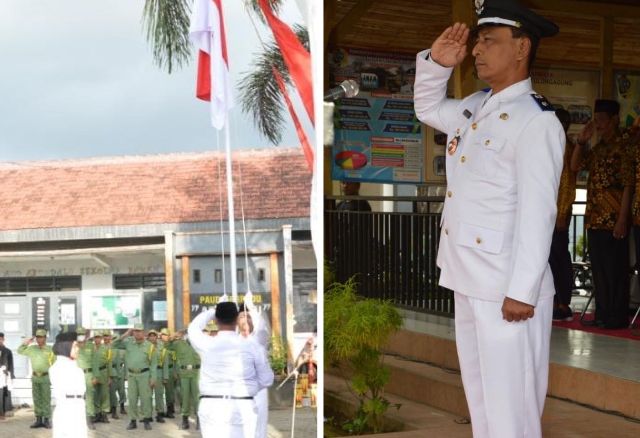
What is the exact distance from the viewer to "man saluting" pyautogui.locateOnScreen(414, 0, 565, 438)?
339cm

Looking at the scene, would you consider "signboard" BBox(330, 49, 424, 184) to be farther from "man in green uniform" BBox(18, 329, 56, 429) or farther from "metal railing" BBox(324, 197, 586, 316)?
"man in green uniform" BBox(18, 329, 56, 429)

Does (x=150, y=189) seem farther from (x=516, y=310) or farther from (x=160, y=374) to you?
(x=516, y=310)

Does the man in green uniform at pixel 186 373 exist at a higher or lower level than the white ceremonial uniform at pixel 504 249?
lower

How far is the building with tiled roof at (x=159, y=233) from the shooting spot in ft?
12.9

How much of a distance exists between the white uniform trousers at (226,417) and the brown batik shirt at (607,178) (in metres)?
4.10

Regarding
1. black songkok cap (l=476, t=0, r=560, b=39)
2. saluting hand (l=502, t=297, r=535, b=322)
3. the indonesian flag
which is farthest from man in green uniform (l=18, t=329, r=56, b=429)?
black songkok cap (l=476, t=0, r=560, b=39)

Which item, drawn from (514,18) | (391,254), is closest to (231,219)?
(514,18)

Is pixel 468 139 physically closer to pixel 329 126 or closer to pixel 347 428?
pixel 347 428

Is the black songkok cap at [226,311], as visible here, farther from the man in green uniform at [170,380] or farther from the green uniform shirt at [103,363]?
the green uniform shirt at [103,363]

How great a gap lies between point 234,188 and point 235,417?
77 cm

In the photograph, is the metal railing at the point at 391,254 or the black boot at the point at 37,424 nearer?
the black boot at the point at 37,424

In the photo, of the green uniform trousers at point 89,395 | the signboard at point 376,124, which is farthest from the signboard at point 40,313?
the signboard at point 376,124

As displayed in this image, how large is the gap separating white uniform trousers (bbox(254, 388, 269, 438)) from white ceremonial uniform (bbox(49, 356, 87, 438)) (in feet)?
1.99

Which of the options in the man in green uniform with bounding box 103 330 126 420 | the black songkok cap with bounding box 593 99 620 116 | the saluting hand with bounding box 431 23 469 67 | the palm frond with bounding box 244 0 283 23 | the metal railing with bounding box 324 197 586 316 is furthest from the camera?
the metal railing with bounding box 324 197 586 316
